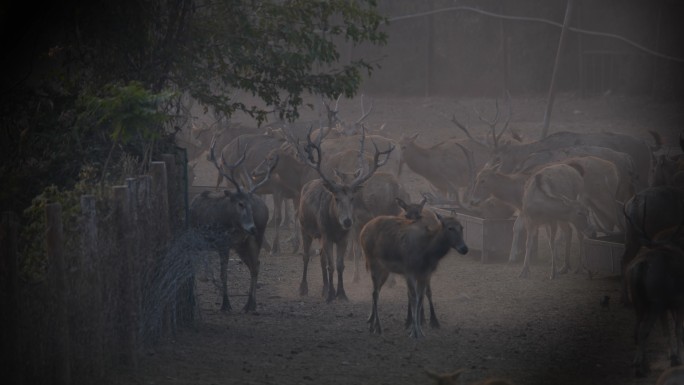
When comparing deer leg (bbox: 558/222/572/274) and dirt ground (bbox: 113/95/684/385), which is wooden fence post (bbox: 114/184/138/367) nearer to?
dirt ground (bbox: 113/95/684/385)

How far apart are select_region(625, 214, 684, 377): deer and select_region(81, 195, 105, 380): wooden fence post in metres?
4.64

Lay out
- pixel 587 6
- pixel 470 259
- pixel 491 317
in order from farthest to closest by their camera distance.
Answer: pixel 587 6 → pixel 470 259 → pixel 491 317

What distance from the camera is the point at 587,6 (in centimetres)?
2611

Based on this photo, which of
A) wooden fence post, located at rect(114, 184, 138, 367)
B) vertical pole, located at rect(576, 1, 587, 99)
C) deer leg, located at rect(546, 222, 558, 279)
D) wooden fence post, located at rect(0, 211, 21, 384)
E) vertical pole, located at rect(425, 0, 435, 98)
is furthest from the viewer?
vertical pole, located at rect(425, 0, 435, 98)

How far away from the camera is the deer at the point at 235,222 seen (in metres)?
12.0

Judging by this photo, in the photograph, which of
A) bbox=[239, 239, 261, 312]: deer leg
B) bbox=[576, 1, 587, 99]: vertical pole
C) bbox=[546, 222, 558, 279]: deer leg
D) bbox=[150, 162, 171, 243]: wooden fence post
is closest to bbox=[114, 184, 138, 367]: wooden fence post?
bbox=[150, 162, 171, 243]: wooden fence post

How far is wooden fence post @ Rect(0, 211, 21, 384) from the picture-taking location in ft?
24.1

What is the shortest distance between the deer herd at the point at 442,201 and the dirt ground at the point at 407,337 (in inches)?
13.1

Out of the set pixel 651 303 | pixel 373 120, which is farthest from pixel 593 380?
pixel 373 120

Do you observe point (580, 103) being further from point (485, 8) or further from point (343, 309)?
point (343, 309)

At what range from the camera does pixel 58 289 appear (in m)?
7.76

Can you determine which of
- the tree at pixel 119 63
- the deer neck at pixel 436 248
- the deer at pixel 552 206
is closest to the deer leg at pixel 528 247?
the deer at pixel 552 206

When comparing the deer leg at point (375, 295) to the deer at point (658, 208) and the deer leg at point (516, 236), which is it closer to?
the deer at point (658, 208)

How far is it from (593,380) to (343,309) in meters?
4.10
